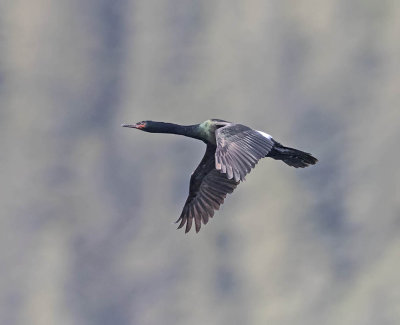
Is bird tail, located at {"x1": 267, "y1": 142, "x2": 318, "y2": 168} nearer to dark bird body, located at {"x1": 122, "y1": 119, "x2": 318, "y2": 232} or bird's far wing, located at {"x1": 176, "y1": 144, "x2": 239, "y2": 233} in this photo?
dark bird body, located at {"x1": 122, "y1": 119, "x2": 318, "y2": 232}

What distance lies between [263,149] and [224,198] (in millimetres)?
6245

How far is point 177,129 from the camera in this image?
98.6 feet

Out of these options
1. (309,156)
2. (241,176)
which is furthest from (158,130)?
(241,176)

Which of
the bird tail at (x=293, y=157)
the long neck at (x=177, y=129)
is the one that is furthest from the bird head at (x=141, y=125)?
the bird tail at (x=293, y=157)

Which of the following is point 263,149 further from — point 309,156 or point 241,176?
point 309,156

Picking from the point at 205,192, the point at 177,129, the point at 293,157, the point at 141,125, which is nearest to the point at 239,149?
the point at 293,157

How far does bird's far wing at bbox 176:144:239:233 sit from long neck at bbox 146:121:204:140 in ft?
5.02

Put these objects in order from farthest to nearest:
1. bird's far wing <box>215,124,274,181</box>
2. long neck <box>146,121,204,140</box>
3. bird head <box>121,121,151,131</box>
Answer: bird head <box>121,121,151,131</box> < long neck <box>146,121,204,140</box> < bird's far wing <box>215,124,274,181</box>

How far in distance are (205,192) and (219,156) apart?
22.8 feet

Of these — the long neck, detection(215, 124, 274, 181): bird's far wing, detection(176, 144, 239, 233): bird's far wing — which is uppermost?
the long neck

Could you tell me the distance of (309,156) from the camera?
29547 millimetres

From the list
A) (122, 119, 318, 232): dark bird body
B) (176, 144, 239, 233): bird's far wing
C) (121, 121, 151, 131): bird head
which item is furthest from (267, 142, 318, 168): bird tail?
(121, 121, 151, 131): bird head

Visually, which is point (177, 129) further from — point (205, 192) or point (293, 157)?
point (293, 157)

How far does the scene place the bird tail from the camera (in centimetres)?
2907
